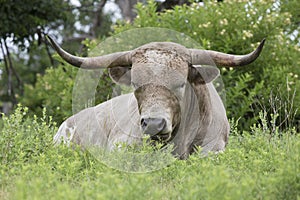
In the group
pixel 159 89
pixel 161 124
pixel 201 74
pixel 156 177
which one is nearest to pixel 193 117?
pixel 201 74

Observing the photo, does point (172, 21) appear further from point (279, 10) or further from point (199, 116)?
point (199, 116)

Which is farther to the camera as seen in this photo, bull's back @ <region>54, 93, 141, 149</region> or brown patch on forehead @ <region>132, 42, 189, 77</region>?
bull's back @ <region>54, 93, 141, 149</region>

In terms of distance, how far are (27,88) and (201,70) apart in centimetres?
1046

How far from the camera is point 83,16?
2417 centimetres

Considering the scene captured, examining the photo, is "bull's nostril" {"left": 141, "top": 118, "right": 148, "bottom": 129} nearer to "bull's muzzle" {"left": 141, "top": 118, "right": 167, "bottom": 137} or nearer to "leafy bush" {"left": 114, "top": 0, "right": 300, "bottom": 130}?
"bull's muzzle" {"left": 141, "top": 118, "right": 167, "bottom": 137}

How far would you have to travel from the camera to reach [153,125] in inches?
193

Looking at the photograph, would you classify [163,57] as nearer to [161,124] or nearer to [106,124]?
[161,124]

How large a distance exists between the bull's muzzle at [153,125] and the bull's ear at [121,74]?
1.07m

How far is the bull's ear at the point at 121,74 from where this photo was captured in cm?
594

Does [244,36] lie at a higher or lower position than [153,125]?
lower

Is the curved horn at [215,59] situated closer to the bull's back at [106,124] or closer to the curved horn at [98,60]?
the curved horn at [98,60]

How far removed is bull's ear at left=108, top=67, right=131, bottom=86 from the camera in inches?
234

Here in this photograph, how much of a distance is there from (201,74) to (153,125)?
1175 mm

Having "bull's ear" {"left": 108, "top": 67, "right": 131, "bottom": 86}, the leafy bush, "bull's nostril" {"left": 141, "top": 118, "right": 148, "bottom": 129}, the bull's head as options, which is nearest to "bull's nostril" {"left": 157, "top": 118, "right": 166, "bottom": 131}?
the bull's head
